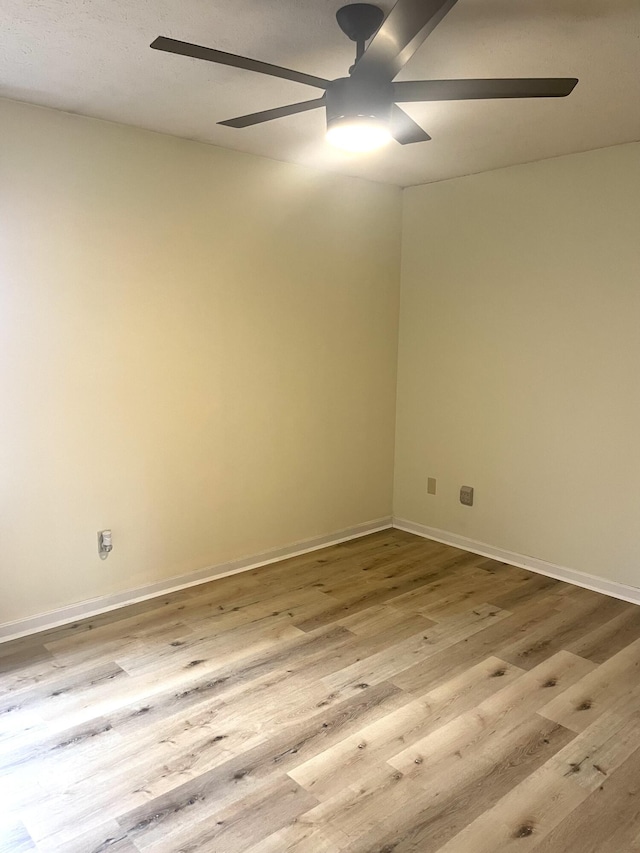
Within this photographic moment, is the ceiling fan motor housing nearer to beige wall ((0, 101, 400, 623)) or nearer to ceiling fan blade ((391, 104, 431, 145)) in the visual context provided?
ceiling fan blade ((391, 104, 431, 145))

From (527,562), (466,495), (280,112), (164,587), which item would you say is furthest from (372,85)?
(527,562)

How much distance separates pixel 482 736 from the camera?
2326mm

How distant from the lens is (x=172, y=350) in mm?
3385

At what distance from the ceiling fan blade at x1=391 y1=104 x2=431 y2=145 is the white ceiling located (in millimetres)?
244

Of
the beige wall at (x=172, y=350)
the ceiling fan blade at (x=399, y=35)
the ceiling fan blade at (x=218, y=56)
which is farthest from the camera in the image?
the beige wall at (x=172, y=350)

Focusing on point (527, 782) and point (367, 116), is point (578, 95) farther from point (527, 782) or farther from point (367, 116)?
point (527, 782)

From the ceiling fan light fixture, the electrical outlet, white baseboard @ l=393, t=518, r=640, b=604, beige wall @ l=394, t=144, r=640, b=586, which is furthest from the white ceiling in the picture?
white baseboard @ l=393, t=518, r=640, b=604

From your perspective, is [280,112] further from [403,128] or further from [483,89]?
[483,89]

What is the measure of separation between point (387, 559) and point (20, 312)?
2496mm

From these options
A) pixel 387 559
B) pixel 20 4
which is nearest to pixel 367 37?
pixel 20 4

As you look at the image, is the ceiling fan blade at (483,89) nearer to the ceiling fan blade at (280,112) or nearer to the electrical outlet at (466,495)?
the ceiling fan blade at (280,112)

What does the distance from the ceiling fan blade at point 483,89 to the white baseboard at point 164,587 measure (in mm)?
2623

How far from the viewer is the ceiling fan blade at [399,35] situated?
1501 mm

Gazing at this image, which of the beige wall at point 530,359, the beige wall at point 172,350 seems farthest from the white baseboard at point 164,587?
the beige wall at point 530,359
